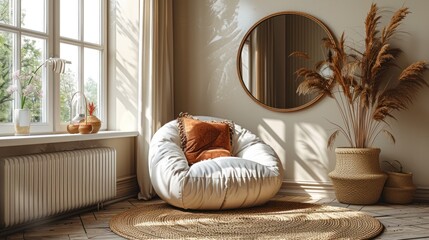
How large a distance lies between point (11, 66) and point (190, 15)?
85.1 inches

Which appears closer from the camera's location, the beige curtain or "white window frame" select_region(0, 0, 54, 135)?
"white window frame" select_region(0, 0, 54, 135)

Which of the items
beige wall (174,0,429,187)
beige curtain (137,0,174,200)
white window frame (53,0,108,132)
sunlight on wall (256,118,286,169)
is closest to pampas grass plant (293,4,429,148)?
beige wall (174,0,429,187)

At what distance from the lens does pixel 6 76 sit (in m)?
3.53

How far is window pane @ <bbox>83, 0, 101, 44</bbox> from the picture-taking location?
4512mm

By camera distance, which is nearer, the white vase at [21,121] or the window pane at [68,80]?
the white vase at [21,121]

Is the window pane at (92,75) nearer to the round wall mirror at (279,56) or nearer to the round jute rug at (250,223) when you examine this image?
the round jute rug at (250,223)

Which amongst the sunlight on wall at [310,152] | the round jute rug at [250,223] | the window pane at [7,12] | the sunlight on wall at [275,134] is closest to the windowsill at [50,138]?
the round jute rug at [250,223]

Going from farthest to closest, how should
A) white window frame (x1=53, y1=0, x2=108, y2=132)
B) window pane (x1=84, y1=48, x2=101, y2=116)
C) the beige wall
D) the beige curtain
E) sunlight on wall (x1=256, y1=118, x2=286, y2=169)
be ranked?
sunlight on wall (x1=256, y1=118, x2=286, y2=169), the beige curtain, window pane (x1=84, y1=48, x2=101, y2=116), the beige wall, white window frame (x1=53, y1=0, x2=108, y2=132)

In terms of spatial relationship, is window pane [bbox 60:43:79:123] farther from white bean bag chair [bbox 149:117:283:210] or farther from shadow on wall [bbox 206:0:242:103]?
shadow on wall [bbox 206:0:242:103]

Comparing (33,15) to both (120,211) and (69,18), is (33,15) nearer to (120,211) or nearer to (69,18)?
(69,18)

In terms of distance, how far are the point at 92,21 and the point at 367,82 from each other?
2.55m

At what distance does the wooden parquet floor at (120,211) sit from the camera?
3137 mm

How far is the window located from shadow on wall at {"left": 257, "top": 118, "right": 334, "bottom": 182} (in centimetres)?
166

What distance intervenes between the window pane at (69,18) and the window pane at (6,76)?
635 millimetres
